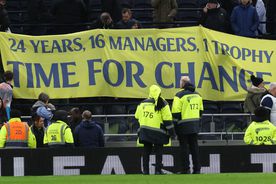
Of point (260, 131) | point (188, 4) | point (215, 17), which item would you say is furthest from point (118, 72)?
point (260, 131)

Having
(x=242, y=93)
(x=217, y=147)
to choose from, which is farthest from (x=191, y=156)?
(x=242, y=93)

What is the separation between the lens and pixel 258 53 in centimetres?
2575

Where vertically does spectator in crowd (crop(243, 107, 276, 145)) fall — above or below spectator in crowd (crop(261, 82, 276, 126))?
below

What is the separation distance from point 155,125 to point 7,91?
3977 mm

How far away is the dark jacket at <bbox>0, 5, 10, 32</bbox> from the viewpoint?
26025 millimetres

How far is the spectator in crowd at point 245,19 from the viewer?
25.8m

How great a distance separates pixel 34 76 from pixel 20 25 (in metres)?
1.53

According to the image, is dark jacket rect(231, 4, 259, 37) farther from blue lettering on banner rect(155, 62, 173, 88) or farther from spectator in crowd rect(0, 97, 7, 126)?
spectator in crowd rect(0, 97, 7, 126)

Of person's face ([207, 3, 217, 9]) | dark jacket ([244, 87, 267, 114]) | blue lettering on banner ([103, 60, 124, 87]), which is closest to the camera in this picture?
dark jacket ([244, 87, 267, 114])

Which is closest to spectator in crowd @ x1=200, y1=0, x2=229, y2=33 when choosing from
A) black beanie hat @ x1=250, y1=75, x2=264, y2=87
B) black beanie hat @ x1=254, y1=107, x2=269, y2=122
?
black beanie hat @ x1=250, y1=75, x2=264, y2=87

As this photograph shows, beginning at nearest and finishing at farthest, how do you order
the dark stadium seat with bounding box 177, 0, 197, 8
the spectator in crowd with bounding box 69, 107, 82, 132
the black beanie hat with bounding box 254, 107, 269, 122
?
the black beanie hat with bounding box 254, 107, 269, 122
the spectator in crowd with bounding box 69, 107, 82, 132
the dark stadium seat with bounding box 177, 0, 197, 8

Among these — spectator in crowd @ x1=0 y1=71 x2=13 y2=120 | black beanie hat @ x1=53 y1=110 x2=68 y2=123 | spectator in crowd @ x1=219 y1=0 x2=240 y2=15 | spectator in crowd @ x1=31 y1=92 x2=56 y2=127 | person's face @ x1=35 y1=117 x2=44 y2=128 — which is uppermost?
spectator in crowd @ x1=219 y1=0 x2=240 y2=15

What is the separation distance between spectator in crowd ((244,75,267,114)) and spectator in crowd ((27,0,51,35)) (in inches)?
205

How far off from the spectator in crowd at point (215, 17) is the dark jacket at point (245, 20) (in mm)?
245
